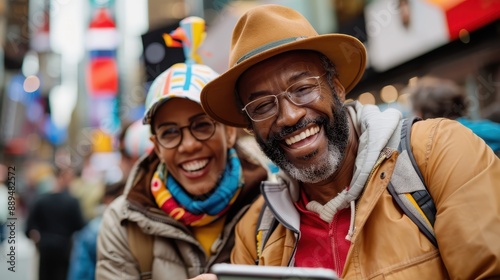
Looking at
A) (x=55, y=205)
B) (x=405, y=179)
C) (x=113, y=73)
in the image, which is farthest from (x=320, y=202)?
(x=113, y=73)

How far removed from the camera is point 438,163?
1.91 m

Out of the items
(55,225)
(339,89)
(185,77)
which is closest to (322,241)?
(339,89)

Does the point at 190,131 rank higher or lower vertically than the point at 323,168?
higher

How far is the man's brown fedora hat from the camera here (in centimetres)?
224

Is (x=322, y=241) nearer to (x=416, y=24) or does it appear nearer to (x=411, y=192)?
(x=411, y=192)

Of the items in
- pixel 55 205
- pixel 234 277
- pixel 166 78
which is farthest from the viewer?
pixel 55 205

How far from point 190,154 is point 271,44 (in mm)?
939

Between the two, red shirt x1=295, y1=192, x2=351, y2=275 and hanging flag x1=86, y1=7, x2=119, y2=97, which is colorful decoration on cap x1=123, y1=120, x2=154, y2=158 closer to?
red shirt x1=295, y1=192, x2=351, y2=275

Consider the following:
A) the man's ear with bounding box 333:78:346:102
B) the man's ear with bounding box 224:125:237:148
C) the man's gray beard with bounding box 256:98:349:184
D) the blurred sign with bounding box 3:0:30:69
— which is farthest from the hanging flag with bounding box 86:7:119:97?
the man's gray beard with bounding box 256:98:349:184

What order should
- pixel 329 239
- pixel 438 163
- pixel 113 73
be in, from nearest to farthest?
1. pixel 438 163
2. pixel 329 239
3. pixel 113 73

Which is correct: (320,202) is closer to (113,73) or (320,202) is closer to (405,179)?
(405,179)

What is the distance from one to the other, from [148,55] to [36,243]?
5.33m

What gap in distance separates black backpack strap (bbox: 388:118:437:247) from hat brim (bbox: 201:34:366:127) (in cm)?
62

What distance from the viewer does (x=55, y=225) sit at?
7422 millimetres
